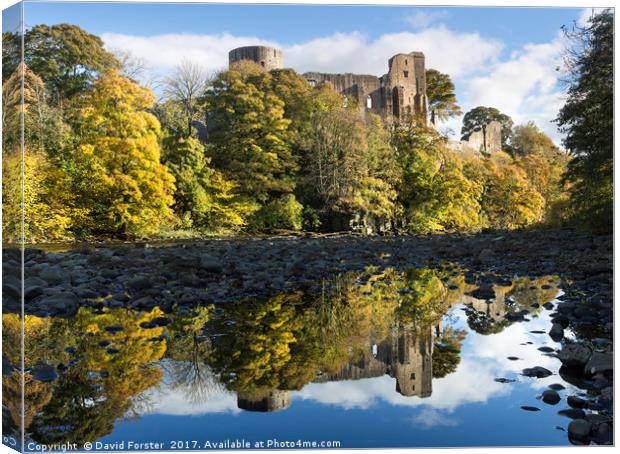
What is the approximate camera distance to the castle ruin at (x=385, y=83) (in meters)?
3.59

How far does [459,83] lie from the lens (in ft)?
10.8

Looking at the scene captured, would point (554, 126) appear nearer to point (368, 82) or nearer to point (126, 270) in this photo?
point (368, 82)

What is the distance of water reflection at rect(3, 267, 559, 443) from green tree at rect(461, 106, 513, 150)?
1230 mm

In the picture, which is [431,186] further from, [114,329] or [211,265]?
[114,329]

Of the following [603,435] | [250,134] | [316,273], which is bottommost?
[603,435]

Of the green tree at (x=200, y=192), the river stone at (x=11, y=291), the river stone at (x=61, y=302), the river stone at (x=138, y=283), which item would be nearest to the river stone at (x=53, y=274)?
the river stone at (x=61, y=302)

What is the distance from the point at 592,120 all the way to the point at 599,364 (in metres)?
1.34

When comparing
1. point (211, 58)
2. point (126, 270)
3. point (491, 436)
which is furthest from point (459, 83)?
point (126, 270)

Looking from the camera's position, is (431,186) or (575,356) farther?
(431,186)

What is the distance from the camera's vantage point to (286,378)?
2.19 metres

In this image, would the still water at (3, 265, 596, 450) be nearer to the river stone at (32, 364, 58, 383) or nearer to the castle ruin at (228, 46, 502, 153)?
the river stone at (32, 364, 58, 383)

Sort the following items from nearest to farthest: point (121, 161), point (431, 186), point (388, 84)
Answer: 1. point (121, 161)
2. point (431, 186)
3. point (388, 84)

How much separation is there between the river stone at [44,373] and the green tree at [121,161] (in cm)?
160

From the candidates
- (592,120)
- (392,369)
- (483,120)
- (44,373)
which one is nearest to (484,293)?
(483,120)
